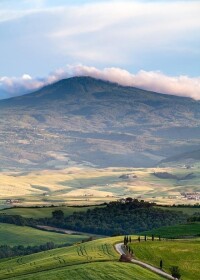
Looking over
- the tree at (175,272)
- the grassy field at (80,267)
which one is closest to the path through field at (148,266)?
the tree at (175,272)

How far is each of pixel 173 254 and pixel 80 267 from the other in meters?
17.7

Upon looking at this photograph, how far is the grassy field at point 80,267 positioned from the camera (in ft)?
262

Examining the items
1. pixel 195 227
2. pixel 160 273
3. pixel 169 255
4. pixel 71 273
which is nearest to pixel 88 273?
pixel 71 273

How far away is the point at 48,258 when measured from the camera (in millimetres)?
102812

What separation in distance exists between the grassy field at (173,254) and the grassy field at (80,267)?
14.5ft

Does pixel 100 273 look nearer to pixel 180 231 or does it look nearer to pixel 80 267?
pixel 80 267

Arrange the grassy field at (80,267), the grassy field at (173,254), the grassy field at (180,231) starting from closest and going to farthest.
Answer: the grassy field at (80,267) < the grassy field at (173,254) < the grassy field at (180,231)

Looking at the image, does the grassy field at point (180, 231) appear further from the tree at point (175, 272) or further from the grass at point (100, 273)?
the grass at point (100, 273)

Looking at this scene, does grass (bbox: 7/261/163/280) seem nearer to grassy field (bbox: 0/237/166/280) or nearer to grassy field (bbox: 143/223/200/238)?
grassy field (bbox: 0/237/166/280)

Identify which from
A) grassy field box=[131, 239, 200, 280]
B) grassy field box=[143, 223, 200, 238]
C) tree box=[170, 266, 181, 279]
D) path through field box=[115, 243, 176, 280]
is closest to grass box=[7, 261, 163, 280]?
path through field box=[115, 243, 176, 280]

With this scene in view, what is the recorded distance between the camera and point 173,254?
3757 inches

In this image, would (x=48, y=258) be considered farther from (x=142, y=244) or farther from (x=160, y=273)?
(x=160, y=273)

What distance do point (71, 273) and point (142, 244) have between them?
23382 mm

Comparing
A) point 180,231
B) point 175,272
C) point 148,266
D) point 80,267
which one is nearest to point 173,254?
point 148,266
